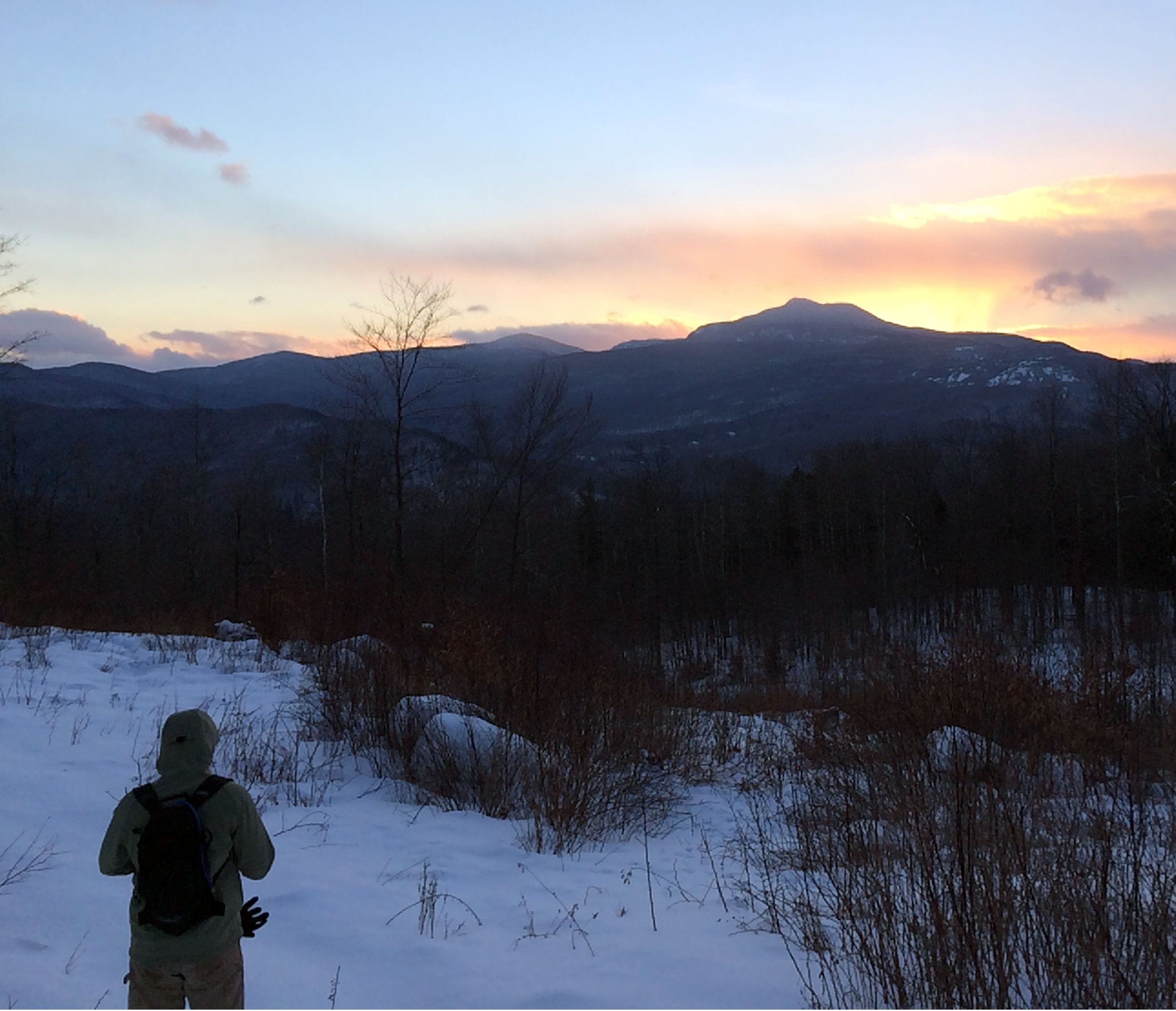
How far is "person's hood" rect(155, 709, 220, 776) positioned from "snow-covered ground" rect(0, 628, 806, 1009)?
6.20 ft

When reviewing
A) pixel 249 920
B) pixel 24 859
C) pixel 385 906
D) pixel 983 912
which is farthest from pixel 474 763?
pixel 249 920

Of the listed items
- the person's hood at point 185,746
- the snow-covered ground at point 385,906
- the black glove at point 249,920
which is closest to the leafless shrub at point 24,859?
the snow-covered ground at point 385,906

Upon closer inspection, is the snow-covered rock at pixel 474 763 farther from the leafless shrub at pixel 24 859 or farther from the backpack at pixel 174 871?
the backpack at pixel 174 871

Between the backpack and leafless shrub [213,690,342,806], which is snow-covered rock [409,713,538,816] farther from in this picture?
the backpack

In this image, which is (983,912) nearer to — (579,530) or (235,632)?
(235,632)

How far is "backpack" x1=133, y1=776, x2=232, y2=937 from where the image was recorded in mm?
2480

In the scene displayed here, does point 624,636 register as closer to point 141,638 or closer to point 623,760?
point 623,760

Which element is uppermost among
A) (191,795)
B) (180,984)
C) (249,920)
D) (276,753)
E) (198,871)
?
(191,795)

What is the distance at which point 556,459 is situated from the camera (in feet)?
74.5

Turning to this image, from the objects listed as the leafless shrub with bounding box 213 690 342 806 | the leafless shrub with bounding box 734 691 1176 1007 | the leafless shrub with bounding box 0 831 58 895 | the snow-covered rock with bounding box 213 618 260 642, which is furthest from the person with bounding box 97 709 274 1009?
the snow-covered rock with bounding box 213 618 260 642

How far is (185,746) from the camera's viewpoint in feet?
8.52

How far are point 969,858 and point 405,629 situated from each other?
28.9 ft

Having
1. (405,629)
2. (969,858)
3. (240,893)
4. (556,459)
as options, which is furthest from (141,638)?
(969,858)

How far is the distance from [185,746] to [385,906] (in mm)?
2980
